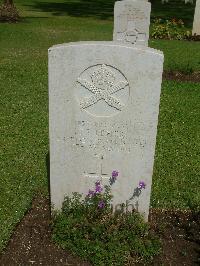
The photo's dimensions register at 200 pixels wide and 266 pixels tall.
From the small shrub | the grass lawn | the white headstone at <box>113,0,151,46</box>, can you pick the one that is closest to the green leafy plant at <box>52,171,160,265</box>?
Answer: the grass lawn

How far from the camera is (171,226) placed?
443cm

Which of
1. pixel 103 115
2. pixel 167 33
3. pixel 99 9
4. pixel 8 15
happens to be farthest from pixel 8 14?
pixel 103 115

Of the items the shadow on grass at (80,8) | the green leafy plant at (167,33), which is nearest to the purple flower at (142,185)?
the green leafy plant at (167,33)

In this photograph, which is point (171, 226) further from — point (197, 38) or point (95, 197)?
point (197, 38)

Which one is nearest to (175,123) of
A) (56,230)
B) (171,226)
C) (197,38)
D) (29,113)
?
(29,113)

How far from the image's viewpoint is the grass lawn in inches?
208

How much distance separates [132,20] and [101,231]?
21.5ft

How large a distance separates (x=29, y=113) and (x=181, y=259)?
15.6ft

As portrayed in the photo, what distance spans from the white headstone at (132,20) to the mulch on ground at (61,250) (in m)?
5.79

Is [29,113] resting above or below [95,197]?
below

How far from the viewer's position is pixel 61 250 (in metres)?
4.07

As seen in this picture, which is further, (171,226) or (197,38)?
(197,38)

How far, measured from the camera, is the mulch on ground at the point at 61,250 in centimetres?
397

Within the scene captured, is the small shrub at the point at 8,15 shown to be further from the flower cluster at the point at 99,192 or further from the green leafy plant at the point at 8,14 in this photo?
the flower cluster at the point at 99,192
